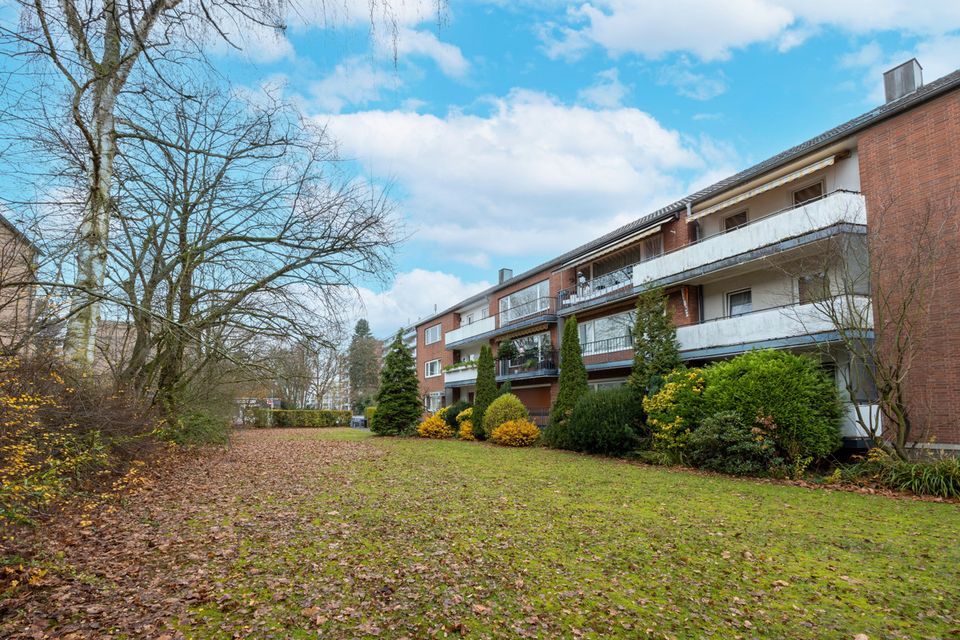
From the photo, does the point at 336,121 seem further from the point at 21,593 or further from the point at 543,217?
the point at 543,217

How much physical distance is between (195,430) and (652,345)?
47.9 ft

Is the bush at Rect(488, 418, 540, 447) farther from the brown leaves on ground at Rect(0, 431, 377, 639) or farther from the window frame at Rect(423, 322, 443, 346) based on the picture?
the window frame at Rect(423, 322, 443, 346)

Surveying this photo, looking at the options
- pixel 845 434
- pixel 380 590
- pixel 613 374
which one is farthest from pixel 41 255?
pixel 613 374

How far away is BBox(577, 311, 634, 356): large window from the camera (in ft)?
74.0

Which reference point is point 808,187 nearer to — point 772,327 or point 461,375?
point 772,327

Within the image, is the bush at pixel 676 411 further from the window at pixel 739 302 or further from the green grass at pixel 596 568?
the green grass at pixel 596 568

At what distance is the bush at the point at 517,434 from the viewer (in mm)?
21734

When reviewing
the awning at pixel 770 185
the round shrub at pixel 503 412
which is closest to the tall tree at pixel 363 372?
the round shrub at pixel 503 412

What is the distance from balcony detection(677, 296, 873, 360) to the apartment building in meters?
0.04

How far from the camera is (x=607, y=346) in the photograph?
23.6m

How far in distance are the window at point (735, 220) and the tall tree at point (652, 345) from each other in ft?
11.0

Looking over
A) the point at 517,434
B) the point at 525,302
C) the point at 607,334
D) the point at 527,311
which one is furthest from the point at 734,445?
the point at 525,302

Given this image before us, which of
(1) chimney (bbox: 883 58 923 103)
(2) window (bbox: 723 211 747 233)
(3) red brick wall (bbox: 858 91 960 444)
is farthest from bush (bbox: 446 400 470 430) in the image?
(1) chimney (bbox: 883 58 923 103)

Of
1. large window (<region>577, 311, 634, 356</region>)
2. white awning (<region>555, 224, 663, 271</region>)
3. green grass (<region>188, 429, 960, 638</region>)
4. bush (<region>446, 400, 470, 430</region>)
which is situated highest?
white awning (<region>555, 224, 663, 271</region>)
